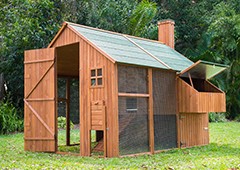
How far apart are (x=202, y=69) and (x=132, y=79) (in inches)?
124

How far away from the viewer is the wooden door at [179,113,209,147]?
12.0m

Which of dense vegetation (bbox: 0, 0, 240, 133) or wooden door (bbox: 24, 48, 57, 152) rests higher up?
dense vegetation (bbox: 0, 0, 240, 133)

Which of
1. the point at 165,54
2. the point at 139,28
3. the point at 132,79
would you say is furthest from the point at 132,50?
the point at 139,28

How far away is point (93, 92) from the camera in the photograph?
1027 cm

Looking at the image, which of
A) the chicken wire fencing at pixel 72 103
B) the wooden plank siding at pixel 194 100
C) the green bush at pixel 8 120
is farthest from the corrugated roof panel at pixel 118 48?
the chicken wire fencing at pixel 72 103

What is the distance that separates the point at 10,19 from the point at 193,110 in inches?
246

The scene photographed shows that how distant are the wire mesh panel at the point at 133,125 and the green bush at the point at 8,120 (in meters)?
8.80

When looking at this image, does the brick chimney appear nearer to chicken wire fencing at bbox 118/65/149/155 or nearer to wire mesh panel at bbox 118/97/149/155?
chicken wire fencing at bbox 118/65/149/155

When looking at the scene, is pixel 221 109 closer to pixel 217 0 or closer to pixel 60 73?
pixel 60 73

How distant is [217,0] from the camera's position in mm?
24938

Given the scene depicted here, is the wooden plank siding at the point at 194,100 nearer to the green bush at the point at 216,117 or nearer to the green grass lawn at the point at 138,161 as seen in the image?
the green grass lawn at the point at 138,161

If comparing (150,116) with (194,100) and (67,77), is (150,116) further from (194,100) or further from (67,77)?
(67,77)

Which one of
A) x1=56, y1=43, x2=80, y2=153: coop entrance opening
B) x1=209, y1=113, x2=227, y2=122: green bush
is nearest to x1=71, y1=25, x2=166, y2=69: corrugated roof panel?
x1=56, y1=43, x2=80, y2=153: coop entrance opening

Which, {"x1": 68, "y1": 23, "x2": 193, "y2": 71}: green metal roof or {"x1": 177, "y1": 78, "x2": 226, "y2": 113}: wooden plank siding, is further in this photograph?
{"x1": 177, "y1": 78, "x2": 226, "y2": 113}: wooden plank siding
